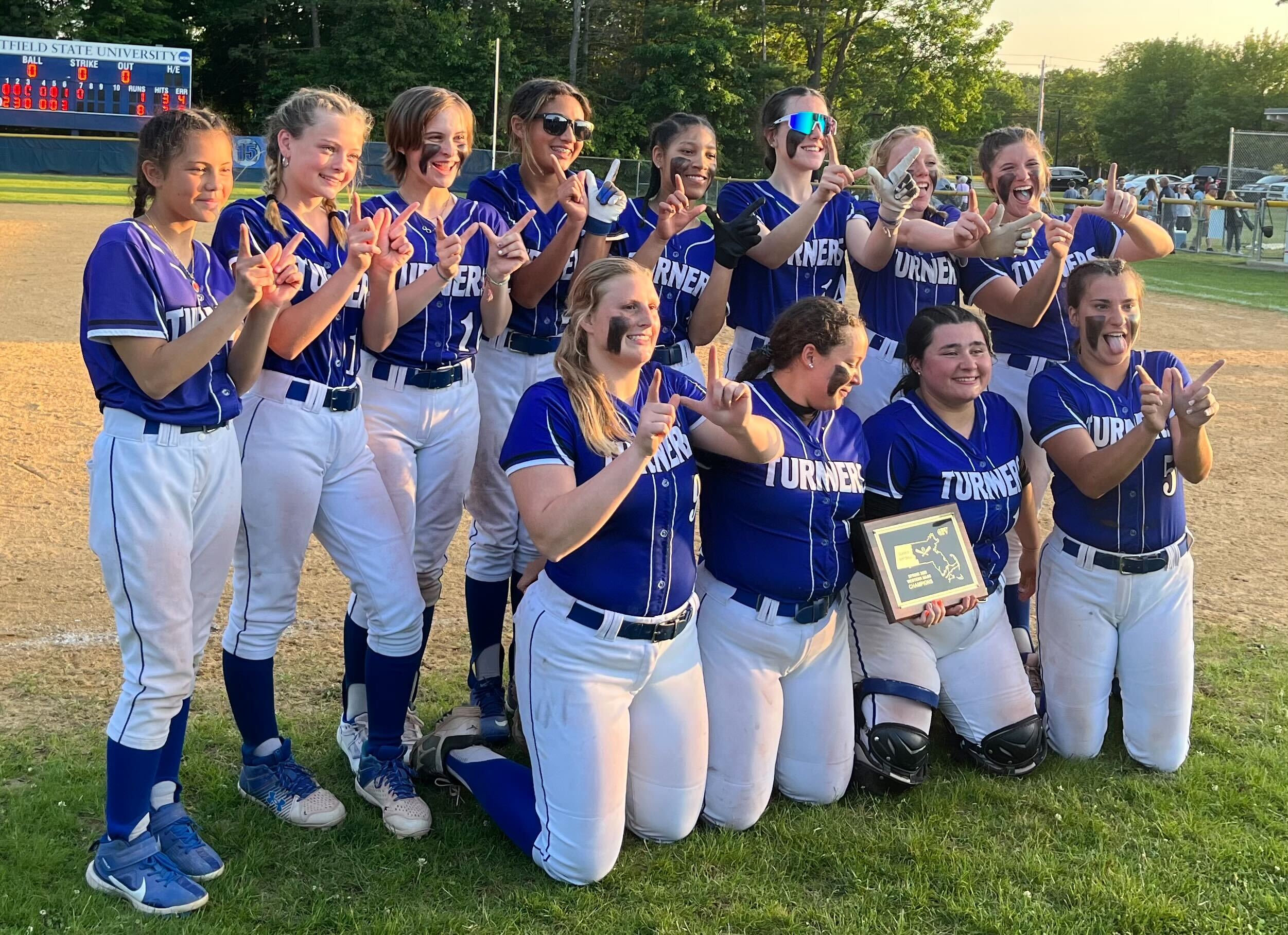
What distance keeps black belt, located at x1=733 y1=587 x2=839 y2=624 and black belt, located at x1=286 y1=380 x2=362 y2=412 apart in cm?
134

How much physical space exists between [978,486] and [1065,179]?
179ft

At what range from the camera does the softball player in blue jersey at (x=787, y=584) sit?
358 centimetres

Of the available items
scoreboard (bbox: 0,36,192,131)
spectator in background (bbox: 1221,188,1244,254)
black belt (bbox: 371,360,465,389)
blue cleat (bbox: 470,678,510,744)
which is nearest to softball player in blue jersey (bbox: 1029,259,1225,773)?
blue cleat (bbox: 470,678,510,744)

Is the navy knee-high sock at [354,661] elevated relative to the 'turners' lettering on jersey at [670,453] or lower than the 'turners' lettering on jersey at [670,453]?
lower

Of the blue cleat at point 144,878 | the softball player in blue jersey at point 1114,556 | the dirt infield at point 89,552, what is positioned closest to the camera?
the blue cleat at point 144,878

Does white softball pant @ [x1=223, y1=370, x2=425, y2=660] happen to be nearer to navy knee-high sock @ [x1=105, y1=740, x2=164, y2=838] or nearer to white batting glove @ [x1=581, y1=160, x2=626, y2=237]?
navy knee-high sock @ [x1=105, y1=740, x2=164, y2=838]

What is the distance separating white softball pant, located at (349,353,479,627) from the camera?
3748 mm

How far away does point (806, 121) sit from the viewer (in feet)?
13.9

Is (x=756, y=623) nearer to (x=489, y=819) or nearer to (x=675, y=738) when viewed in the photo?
(x=675, y=738)

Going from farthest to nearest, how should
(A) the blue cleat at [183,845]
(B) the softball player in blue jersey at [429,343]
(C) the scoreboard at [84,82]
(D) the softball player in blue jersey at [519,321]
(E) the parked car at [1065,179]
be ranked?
(E) the parked car at [1065,179] → (C) the scoreboard at [84,82] → (D) the softball player in blue jersey at [519,321] → (B) the softball player in blue jersey at [429,343] → (A) the blue cleat at [183,845]

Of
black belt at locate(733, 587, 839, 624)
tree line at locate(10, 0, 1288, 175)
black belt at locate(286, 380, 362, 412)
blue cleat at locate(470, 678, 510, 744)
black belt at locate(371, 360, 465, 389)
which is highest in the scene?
tree line at locate(10, 0, 1288, 175)

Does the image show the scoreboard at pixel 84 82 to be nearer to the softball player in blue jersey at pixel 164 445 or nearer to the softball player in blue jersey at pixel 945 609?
the softball player in blue jersey at pixel 164 445

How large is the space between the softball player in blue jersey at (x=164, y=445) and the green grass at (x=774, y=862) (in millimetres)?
193

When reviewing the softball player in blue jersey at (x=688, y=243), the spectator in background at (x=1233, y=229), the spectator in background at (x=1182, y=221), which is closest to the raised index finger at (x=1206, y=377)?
the softball player in blue jersey at (x=688, y=243)
